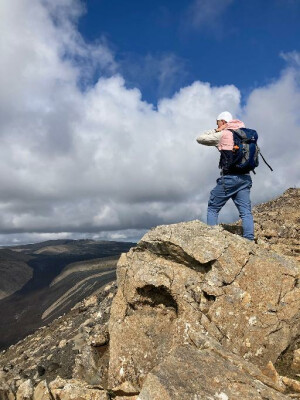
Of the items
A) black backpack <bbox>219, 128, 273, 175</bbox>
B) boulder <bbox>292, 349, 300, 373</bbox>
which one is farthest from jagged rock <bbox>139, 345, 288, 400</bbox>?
black backpack <bbox>219, 128, 273, 175</bbox>

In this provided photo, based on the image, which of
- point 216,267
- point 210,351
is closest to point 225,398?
point 210,351

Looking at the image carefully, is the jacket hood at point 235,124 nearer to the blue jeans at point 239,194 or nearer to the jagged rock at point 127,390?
the blue jeans at point 239,194

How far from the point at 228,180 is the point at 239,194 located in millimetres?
605

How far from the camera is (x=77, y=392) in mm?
7168

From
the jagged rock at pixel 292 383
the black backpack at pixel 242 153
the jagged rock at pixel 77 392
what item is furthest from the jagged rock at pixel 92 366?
the black backpack at pixel 242 153

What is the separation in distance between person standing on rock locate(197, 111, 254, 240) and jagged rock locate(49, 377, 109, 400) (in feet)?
19.7

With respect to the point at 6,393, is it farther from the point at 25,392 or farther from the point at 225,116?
the point at 225,116

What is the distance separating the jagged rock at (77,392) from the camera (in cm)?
697

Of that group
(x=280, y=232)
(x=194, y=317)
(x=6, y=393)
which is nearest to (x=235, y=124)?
(x=194, y=317)

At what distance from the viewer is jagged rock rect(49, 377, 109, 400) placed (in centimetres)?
697

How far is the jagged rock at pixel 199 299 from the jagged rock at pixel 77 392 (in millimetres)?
803

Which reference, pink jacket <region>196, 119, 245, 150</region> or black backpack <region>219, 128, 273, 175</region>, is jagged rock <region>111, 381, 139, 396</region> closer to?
black backpack <region>219, 128, 273, 175</region>

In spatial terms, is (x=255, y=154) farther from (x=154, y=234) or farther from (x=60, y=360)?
(x=60, y=360)

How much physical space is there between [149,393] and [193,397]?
0.73 metres
